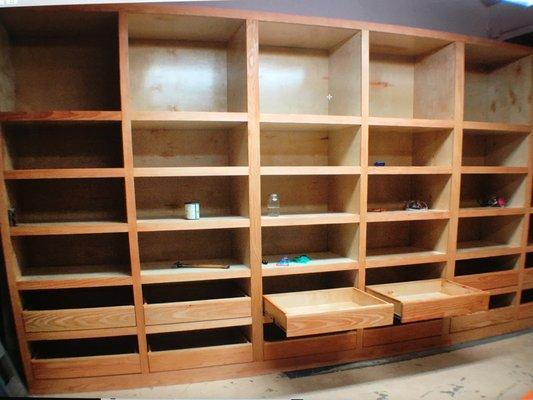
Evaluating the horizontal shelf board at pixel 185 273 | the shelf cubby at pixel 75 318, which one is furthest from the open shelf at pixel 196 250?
the shelf cubby at pixel 75 318

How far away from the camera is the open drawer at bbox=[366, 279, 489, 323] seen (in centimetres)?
194

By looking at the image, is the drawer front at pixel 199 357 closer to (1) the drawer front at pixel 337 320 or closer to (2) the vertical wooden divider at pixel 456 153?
(1) the drawer front at pixel 337 320

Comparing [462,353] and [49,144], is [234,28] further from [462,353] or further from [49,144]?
[462,353]

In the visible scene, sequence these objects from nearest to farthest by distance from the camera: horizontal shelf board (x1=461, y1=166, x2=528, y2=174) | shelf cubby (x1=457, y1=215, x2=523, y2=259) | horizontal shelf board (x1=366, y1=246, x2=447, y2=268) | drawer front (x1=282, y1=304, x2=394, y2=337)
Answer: drawer front (x1=282, y1=304, x2=394, y2=337) → horizontal shelf board (x1=366, y1=246, x2=447, y2=268) → horizontal shelf board (x1=461, y1=166, x2=528, y2=174) → shelf cubby (x1=457, y1=215, x2=523, y2=259)

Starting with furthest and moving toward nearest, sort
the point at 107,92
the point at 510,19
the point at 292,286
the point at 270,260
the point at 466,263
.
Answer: the point at 466,263 < the point at 510,19 < the point at 292,286 < the point at 270,260 < the point at 107,92

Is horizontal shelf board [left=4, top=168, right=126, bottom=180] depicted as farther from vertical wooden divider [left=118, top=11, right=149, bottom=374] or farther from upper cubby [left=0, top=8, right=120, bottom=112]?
upper cubby [left=0, top=8, right=120, bottom=112]

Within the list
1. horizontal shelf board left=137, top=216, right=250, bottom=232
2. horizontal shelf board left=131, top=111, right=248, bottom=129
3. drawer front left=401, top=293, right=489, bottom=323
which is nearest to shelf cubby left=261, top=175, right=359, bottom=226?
horizontal shelf board left=137, top=216, right=250, bottom=232

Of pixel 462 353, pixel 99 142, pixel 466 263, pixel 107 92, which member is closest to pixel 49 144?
pixel 99 142

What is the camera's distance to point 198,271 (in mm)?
2068

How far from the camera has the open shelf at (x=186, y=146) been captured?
2.24 meters

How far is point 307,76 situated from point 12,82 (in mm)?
1889

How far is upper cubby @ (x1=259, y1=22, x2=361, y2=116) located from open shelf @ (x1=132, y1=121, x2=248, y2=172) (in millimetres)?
369

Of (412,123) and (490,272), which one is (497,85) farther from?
(490,272)

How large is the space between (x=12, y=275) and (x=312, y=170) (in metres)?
1.79
